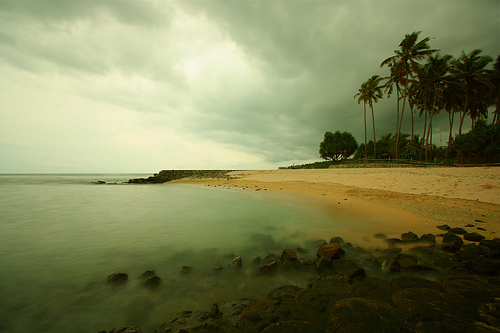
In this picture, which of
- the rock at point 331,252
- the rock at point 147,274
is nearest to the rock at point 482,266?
the rock at point 331,252

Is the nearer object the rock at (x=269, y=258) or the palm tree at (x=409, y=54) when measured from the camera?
the rock at (x=269, y=258)

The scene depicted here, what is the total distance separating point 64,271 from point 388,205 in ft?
36.4

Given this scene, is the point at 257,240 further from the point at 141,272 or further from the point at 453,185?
the point at 453,185

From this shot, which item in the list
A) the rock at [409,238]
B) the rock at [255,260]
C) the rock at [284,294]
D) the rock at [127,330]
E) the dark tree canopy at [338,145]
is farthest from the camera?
the dark tree canopy at [338,145]

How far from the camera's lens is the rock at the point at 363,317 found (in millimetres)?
1912

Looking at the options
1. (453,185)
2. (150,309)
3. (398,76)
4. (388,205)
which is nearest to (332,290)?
(150,309)

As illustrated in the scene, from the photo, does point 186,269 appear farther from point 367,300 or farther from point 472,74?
point 472,74

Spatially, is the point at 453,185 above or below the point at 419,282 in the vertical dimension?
above

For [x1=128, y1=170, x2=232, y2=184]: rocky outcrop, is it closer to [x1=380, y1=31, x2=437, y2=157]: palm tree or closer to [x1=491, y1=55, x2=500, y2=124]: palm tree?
[x1=380, y1=31, x2=437, y2=157]: palm tree

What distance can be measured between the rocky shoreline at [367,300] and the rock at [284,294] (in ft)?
0.04

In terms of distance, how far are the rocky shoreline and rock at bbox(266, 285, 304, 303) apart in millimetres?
14

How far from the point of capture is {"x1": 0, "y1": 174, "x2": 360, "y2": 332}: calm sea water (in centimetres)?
267

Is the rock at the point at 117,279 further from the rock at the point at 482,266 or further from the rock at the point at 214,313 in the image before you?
the rock at the point at 482,266

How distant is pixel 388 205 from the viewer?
883 centimetres
